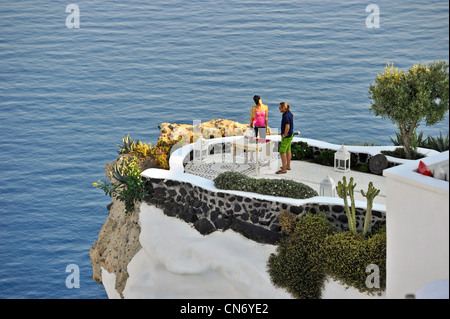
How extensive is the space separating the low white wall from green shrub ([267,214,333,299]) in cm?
321

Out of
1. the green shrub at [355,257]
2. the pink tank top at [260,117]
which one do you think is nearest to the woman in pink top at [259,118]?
the pink tank top at [260,117]

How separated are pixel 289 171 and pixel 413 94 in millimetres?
4658

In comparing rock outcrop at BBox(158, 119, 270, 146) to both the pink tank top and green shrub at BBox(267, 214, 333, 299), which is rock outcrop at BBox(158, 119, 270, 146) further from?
green shrub at BBox(267, 214, 333, 299)

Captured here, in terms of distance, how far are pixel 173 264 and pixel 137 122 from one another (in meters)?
37.0

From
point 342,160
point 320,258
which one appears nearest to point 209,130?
point 342,160

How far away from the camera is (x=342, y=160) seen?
2253cm

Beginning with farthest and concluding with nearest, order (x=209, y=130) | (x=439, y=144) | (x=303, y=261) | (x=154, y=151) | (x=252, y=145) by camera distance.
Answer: (x=209, y=130) < (x=439, y=144) < (x=154, y=151) < (x=252, y=145) < (x=303, y=261)

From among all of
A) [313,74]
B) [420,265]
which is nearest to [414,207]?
[420,265]

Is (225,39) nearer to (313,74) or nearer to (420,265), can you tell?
(313,74)

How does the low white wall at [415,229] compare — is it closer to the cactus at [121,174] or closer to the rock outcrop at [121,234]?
the rock outcrop at [121,234]

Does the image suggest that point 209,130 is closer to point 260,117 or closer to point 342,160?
point 260,117

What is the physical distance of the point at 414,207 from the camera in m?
13.9

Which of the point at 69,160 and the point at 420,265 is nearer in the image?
the point at 420,265

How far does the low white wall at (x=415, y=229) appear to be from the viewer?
13.2 m
